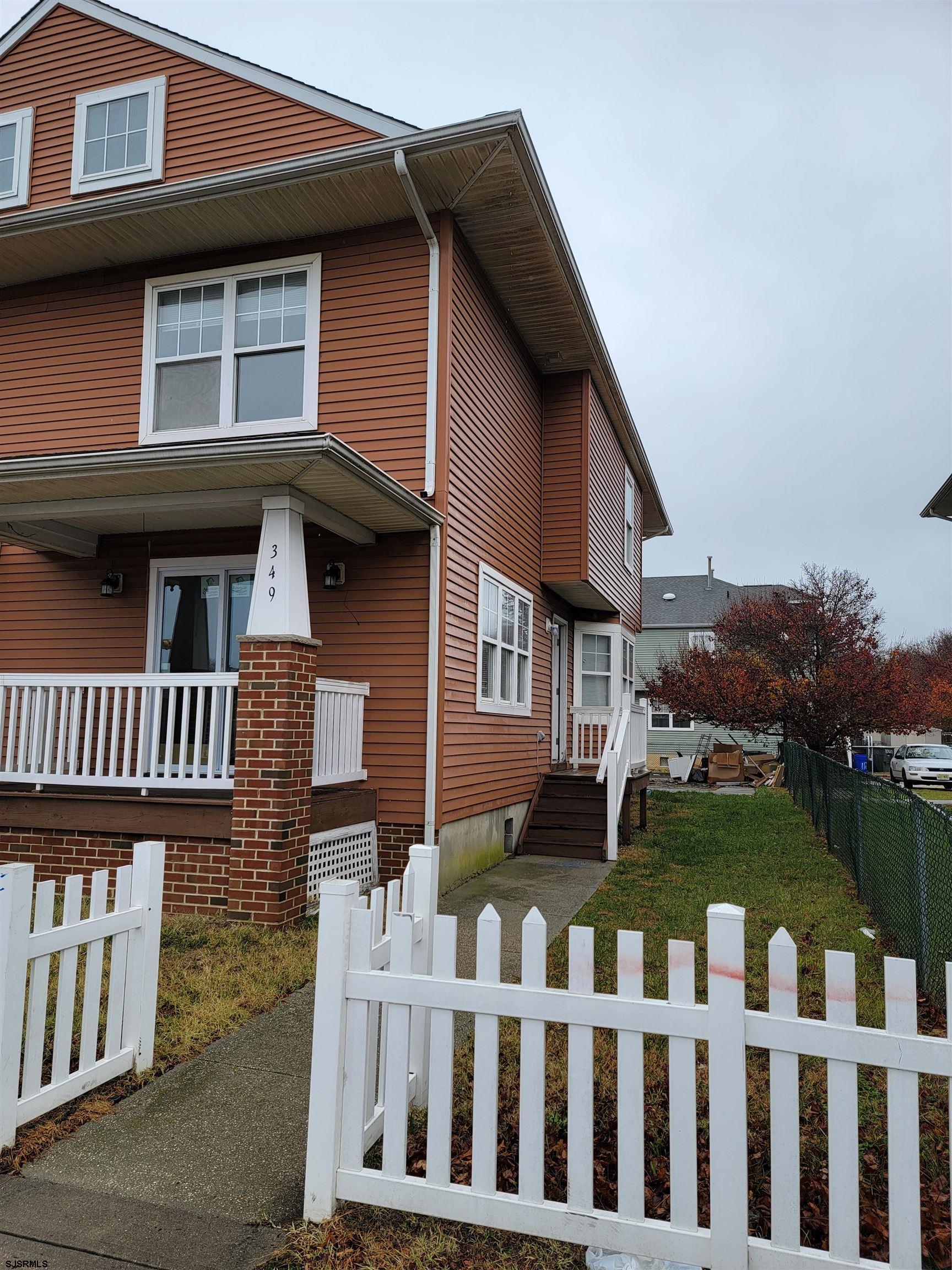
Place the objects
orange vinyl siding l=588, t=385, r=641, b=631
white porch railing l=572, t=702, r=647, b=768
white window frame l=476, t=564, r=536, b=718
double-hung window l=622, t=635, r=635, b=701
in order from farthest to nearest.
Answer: double-hung window l=622, t=635, r=635, b=701 → white porch railing l=572, t=702, r=647, b=768 → orange vinyl siding l=588, t=385, r=641, b=631 → white window frame l=476, t=564, r=536, b=718

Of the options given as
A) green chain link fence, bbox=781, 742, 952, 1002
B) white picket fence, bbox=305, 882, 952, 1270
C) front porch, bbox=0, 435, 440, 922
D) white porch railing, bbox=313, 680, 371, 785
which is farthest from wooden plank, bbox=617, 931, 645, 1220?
white porch railing, bbox=313, 680, 371, 785

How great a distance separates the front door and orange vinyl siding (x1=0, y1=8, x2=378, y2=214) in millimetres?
7389

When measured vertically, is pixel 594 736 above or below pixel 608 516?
below

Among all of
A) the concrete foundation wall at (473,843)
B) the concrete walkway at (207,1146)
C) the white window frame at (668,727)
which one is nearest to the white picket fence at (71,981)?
the concrete walkway at (207,1146)

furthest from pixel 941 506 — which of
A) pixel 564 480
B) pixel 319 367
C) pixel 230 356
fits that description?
pixel 230 356

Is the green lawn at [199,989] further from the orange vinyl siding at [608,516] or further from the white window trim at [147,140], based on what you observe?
the white window trim at [147,140]

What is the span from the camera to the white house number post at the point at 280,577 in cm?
663

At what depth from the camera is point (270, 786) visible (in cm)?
642

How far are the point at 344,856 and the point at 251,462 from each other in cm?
344

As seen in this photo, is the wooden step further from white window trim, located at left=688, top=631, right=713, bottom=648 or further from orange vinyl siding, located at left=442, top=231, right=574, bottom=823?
white window trim, located at left=688, top=631, right=713, bottom=648

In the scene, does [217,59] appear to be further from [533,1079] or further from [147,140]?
[533,1079]

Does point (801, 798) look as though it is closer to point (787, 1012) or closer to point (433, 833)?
point (433, 833)

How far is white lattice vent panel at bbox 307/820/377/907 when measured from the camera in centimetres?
697

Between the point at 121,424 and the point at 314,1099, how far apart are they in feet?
27.5
